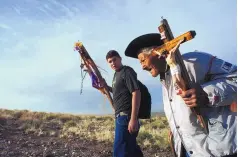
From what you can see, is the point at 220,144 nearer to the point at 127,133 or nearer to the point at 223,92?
the point at 223,92

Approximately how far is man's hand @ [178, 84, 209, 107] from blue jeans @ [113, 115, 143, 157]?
2845 mm

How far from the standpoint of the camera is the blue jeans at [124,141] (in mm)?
5516

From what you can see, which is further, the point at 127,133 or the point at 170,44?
the point at 127,133

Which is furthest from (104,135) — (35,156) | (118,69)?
(118,69)

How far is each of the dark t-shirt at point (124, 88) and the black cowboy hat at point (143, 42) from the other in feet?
6.69

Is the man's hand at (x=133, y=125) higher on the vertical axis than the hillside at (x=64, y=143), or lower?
higher

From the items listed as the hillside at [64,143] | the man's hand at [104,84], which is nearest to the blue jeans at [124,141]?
the man's hand at [104,84]

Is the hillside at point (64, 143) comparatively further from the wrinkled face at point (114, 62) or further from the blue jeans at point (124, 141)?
the wrinkled face at point (114, 62)

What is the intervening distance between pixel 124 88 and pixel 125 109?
29 cm

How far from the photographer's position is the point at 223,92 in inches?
108

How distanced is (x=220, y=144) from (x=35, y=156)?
25.9ft

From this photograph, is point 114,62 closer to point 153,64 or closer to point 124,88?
point 124,88

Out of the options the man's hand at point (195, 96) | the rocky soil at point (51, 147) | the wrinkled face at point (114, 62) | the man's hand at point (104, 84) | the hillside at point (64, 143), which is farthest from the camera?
the hillside at point (64, 143)

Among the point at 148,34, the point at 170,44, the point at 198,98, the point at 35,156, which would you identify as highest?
the point at 148,34
